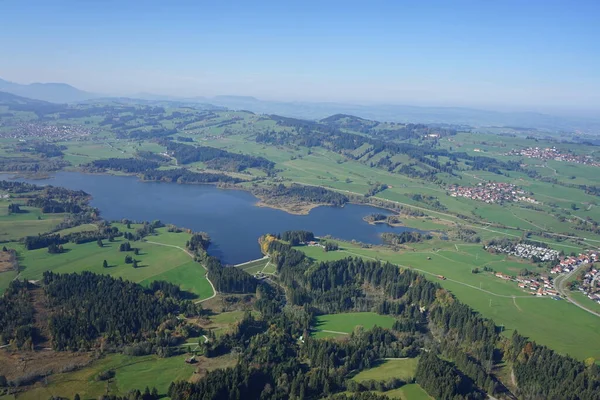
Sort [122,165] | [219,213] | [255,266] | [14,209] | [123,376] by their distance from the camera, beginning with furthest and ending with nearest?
[122,165], [219,213], [14,209], [255,266], [123,376]

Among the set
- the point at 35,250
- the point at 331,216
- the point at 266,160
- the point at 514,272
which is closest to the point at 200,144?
the point at 266,160

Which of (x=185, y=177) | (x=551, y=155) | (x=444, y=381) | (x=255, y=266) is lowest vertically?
(x=255, y=266)

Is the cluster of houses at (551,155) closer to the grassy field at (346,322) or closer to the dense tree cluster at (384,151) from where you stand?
the dense tree cluster at (384,151)

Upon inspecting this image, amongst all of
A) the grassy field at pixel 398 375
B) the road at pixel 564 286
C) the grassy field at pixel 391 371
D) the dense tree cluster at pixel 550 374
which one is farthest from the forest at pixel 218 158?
the dense tree cluster at pixel 550 374

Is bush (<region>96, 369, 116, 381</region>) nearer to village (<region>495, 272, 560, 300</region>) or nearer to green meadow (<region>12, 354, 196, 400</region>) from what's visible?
green meadow (<region>12, 354, 196, 400</region>)

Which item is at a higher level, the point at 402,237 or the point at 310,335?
the point at 402,237

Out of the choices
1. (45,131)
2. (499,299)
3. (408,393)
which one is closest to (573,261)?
(499,299)

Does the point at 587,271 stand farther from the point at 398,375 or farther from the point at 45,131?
the point at 45,131
